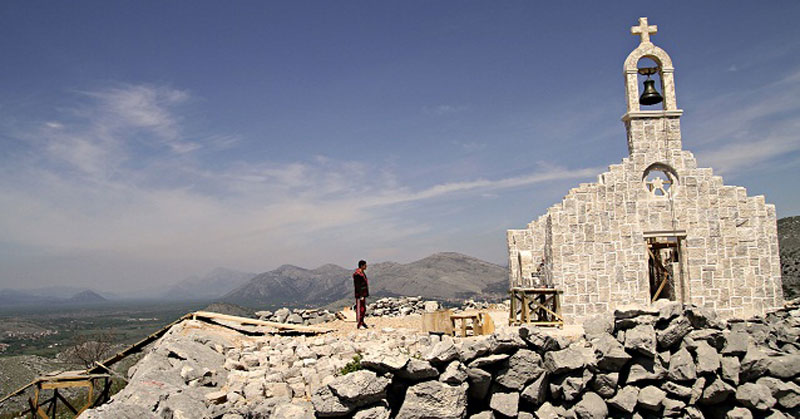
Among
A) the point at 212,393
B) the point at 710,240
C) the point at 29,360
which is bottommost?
the point at 29,360

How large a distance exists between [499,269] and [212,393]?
8389cm

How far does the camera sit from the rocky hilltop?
32.5 feet

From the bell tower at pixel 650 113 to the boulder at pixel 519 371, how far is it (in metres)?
8.15

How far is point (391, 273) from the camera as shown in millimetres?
87000

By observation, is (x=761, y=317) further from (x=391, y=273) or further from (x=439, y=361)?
(x=391, y=273)

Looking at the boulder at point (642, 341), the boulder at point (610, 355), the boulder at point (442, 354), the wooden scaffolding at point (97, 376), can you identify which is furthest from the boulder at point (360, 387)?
the wooden scaffolding at point (97, 376)

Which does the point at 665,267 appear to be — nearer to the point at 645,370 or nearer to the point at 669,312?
the point at 669,312

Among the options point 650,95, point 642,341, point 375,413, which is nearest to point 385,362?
point 375,413

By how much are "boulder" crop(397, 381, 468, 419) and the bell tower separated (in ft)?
32.1

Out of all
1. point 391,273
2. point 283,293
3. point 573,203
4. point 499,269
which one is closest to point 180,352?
point 573,203

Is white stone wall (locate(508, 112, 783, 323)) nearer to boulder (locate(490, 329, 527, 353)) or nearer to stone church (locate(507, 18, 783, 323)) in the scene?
stone church (locate(507, 18, 783, 323))

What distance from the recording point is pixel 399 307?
22.2 m

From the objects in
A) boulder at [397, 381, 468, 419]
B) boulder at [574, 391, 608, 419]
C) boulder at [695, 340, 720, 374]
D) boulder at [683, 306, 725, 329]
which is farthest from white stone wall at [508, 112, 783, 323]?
boulder at [397, 381, 468, 419]

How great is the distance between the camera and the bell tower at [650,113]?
630 inches
